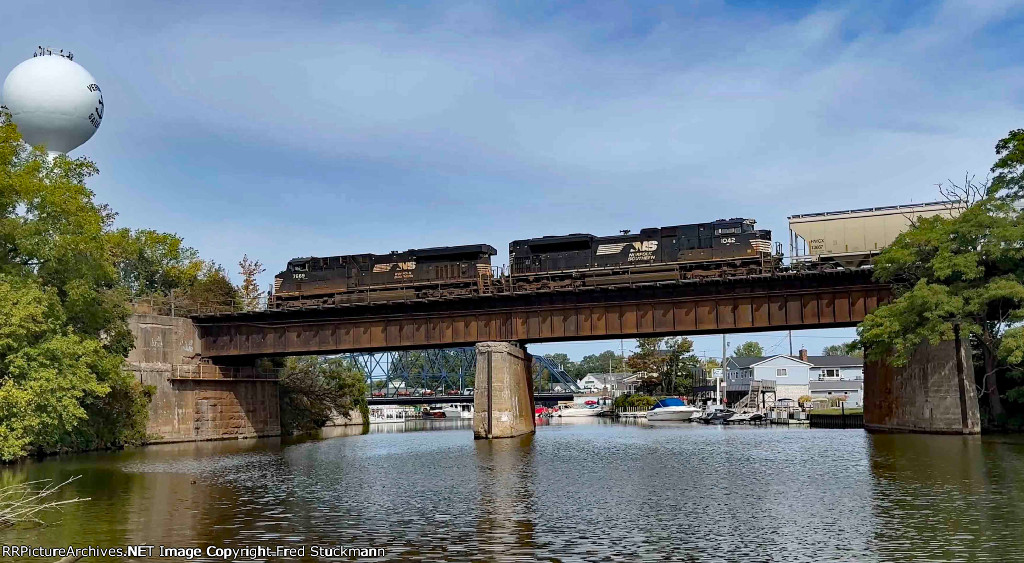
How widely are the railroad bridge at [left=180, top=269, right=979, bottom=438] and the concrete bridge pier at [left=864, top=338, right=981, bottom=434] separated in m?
0.07

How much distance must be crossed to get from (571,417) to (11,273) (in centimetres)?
10181

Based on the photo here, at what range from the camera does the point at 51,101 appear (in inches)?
3000

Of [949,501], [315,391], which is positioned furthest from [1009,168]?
[315,391]

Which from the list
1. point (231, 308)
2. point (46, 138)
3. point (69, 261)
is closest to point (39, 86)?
point (46, 138)

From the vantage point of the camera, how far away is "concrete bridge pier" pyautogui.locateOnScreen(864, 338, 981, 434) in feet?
171

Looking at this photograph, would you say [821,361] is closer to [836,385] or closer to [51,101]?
[836,385]

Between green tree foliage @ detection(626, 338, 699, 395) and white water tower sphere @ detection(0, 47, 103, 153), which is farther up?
white water tower sphere @ detection(0, 47, 103, 153)

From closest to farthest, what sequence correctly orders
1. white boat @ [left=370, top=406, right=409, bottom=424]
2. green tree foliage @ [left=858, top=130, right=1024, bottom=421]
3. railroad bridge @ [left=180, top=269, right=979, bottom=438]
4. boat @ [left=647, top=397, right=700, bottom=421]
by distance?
green tree foliage @ [left=858, top=130, right=1024, bottom=421] < railroad bridge @ [left=180, top=269, right=979, bottom=438] < boat @ [left=647, top=397, right=700, bottom=421] < white boat @ [left=370, top=406, right=409, bottom=424]

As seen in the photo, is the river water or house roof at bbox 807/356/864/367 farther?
house roof at bbox 807/356/864/367

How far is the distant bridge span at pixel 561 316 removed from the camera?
180 feet

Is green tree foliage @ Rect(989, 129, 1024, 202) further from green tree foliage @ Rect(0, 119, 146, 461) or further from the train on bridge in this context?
green tree foliage @ Rect(0, 119, 146, 461)

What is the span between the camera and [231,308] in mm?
68062

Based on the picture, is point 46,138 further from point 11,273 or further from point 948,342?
point 948,342

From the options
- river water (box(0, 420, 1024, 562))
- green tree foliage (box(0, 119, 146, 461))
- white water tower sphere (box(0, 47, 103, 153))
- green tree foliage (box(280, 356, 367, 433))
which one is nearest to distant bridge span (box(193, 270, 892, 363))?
river water (box(0, 420, 1024, 562))
